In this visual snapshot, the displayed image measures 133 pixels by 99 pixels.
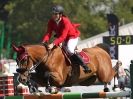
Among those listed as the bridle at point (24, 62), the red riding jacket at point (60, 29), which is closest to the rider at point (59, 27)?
the red riding jacket at point (60, 29)

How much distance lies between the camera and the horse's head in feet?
35.5

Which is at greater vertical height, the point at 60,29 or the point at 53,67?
the point at 60,29

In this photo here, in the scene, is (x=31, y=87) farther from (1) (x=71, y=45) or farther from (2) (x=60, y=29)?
(1) (x=71, y=45)

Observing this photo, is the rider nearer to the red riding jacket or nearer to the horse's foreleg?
the red riding jacket

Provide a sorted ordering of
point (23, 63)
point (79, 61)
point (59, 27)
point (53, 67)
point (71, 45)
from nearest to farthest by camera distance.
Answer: point (23, 63) < point (53, 67) < point (59, 27) < point (71, 45) < point (79, 61)

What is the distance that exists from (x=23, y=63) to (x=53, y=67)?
2.89 ft

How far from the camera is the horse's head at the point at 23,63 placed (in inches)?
426

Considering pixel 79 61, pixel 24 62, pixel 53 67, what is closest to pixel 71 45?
pixel 79 61

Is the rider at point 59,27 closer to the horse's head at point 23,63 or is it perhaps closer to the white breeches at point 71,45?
the white breeches at point 71,45

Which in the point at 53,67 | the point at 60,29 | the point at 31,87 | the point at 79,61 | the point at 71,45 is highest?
the point at 60,29

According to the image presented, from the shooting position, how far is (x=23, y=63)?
436 inches

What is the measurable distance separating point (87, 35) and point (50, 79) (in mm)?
42596

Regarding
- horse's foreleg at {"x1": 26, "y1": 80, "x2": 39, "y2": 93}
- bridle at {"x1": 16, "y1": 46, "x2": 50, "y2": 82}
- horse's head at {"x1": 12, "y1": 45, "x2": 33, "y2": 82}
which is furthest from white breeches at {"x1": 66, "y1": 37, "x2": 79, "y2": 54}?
horse's foreleg at {"x1": 26, "y1": 80, "x2": 39, "y2": 93}

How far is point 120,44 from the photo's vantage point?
25359 mm
